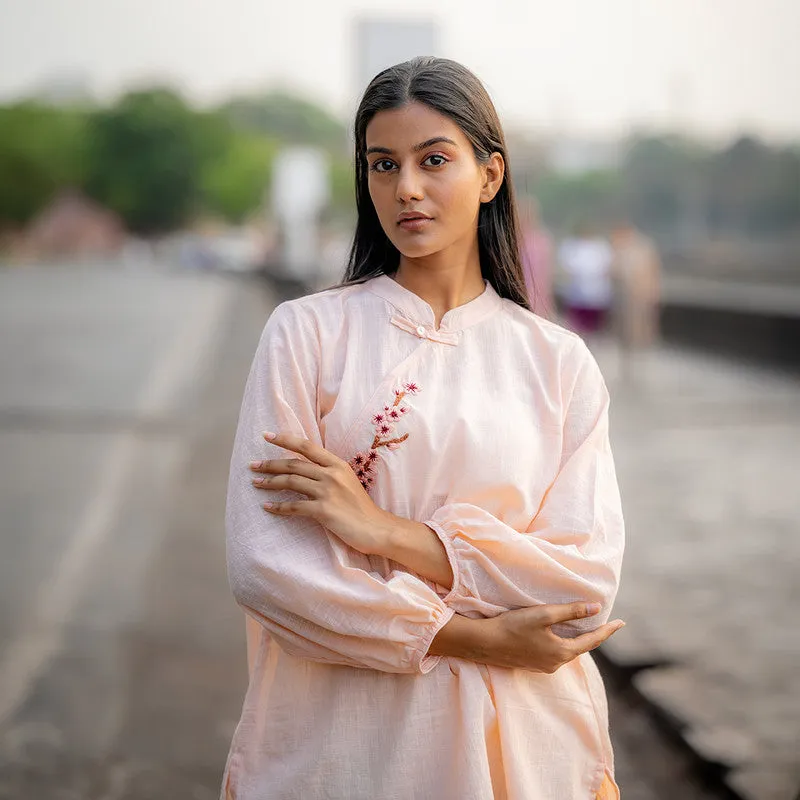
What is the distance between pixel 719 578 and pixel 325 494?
11.8ft

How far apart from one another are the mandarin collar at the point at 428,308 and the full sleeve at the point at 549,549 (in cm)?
25

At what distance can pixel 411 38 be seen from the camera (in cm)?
705

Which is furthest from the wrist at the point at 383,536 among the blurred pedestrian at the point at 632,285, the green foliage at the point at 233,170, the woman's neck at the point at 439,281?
the green foliage at the point at 233,170

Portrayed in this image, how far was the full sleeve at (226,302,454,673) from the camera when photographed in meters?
1.44

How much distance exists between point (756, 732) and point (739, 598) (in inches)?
49.6

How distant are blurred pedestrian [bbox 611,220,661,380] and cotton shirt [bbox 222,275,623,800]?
9.29m

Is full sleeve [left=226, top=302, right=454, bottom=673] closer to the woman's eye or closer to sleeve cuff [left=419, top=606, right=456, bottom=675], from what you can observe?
sleeve cuff [left=419, top=606, right=456, bottom=675]

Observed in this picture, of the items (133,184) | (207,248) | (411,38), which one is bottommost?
(207,248)

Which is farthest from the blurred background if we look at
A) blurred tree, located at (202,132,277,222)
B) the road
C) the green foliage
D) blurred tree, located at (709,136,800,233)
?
blurred tree, located at (202,132,277,222)

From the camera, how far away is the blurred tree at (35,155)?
42812 millimetres

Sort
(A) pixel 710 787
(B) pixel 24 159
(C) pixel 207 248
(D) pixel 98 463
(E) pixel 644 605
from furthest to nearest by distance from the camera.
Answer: (C) pixel 207 248
(B) pixel 24 159
(D) pixel 98 463
(E) pixel 644 605
(A) pixel 710 787

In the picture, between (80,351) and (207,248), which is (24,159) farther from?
(80,351)

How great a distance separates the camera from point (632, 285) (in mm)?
10656

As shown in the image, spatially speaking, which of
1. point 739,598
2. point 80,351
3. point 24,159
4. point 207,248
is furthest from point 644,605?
point 207,248
